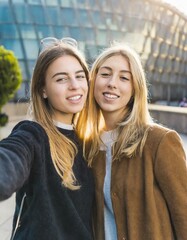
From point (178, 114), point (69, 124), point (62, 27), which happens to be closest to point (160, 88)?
point (62, 27)

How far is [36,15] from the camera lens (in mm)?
32031

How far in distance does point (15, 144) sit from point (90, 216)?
105cm

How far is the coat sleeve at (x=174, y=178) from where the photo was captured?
94.2 inches

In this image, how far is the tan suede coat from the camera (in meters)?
2.40

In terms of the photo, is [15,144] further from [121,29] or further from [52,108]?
[121,29]

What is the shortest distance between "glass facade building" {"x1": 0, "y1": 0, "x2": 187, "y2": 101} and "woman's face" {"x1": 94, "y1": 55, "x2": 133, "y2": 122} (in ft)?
78.2

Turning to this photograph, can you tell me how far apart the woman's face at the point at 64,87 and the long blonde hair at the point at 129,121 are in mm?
334

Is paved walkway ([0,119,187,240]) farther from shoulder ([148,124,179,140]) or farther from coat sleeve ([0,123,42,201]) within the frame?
coat sleeve ([0,123,42,201])

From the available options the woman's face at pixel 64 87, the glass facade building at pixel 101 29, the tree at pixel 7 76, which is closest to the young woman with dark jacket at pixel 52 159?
the woman's face at pixel 64 87

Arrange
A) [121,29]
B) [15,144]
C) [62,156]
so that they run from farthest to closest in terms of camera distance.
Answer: [121,29] < [62,156] < [15,144]

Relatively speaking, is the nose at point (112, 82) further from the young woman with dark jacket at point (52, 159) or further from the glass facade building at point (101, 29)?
the glass facade building at point (101, 29)

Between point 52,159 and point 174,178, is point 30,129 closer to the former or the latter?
point 52,159

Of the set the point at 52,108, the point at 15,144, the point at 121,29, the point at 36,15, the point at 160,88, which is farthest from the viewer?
the point at 160,88

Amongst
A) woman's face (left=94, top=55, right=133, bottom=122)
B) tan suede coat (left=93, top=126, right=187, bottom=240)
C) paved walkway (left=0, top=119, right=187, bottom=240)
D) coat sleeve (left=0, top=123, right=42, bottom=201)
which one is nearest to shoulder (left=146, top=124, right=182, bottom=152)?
tan suede coat (left=93, top=126, right=187, bottom=240)
